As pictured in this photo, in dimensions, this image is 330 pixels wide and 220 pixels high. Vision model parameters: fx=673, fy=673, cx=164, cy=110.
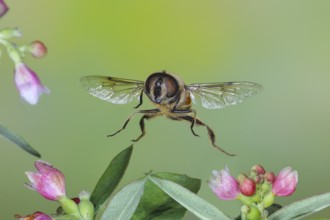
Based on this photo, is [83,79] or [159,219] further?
[83,79]

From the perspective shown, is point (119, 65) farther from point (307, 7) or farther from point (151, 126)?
point (307, 7)

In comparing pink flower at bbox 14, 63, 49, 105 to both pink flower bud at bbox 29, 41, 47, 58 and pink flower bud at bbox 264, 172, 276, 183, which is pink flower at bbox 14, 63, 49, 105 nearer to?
pink flower bud at bbox 29, 41, 47, 58

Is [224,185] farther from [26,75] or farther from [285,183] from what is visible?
[26,75]

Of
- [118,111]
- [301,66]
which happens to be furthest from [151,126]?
[301,66]

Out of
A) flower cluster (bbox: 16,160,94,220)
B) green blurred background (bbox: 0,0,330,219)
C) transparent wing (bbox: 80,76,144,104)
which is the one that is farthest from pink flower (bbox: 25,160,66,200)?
green blurred background (bbox: 0,0,330,219)

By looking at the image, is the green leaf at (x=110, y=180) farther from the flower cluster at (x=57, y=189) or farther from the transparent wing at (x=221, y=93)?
the transparent wing at (x=221, y=93)

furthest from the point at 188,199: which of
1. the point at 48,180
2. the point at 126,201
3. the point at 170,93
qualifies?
the point at 170,93
